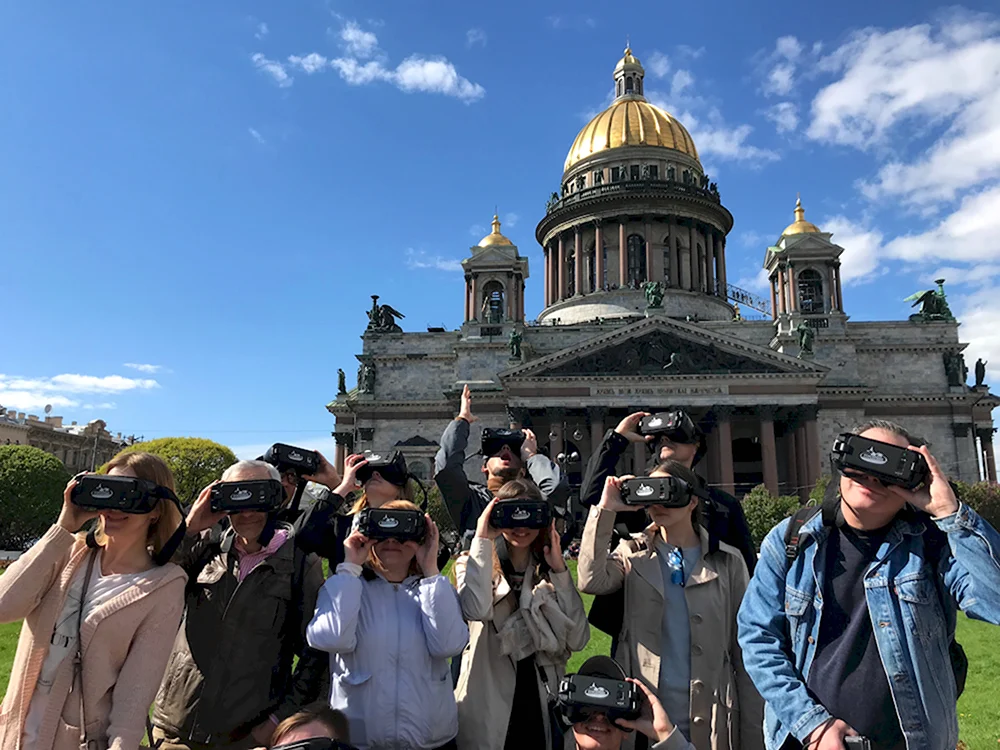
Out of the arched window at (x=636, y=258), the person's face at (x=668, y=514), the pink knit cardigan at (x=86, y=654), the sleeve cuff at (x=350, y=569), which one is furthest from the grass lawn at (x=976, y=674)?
the arched window at (x=636, y=258)

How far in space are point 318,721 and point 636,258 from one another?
50163mm

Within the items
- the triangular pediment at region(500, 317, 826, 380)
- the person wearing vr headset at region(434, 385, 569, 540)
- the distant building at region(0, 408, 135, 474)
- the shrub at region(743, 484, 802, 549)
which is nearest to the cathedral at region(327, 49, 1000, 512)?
the triangular pediment at region(500, 317, 826, 380)

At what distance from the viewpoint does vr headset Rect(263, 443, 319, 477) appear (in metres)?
4.86

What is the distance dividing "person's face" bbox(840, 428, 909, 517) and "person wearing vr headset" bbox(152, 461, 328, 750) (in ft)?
9.32

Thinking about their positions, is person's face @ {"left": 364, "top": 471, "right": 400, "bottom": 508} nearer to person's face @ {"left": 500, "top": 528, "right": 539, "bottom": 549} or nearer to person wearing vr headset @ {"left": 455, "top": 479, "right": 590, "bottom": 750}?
person wearing vr headset @ {"left": 455, "top": 479, "right": 590, "bottom": 750}

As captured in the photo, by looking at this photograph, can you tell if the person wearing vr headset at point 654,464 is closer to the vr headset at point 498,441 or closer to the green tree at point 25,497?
the vr headset at point 498,441

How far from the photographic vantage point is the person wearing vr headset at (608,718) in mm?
3146

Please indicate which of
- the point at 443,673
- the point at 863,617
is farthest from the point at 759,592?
the point at 443,673

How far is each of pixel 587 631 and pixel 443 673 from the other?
843mm

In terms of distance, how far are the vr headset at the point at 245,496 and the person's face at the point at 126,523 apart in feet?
1.07

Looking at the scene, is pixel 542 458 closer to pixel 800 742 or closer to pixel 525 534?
pixel 525 534

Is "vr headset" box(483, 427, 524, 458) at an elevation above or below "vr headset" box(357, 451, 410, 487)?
above

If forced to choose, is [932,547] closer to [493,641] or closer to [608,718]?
[608,718]

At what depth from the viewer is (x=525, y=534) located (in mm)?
4230
